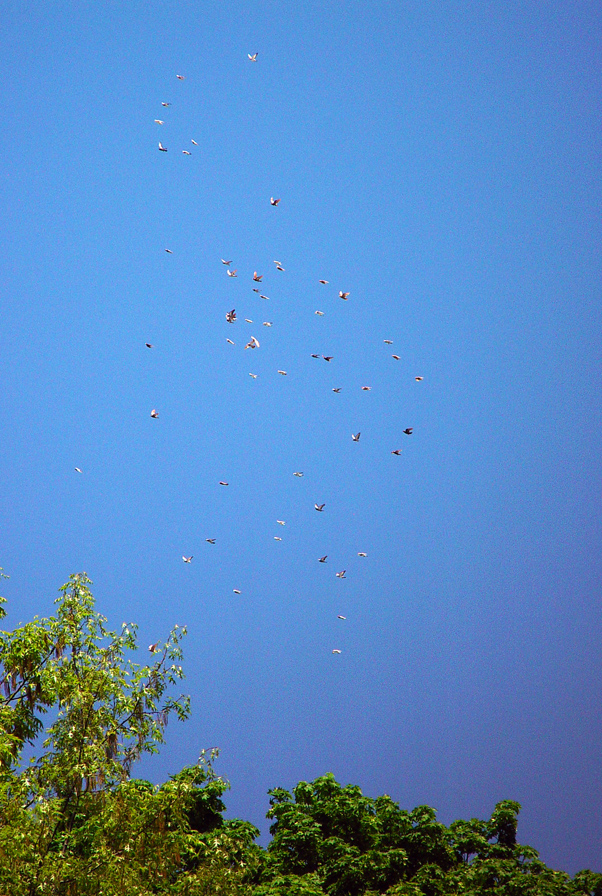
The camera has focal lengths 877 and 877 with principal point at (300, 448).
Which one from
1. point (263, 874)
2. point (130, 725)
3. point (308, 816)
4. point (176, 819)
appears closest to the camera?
point (176, 819)

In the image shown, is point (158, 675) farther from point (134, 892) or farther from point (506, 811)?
point (506, 811)

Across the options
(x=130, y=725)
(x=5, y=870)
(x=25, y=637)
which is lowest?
(x=5, y=870)

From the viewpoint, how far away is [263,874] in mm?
14398

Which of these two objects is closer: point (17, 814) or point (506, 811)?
point (17, 814)

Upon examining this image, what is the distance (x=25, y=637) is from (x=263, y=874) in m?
6.36

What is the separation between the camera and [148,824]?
30.8ft

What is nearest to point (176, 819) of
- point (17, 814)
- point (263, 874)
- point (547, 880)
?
point (17, 814)

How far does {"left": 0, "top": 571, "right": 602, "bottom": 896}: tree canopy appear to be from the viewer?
8.86 metres

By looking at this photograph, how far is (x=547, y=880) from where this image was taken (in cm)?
1331

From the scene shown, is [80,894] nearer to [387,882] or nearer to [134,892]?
[134,892]

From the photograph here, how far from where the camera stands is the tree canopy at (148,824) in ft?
29.1

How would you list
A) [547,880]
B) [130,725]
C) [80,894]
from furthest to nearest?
1. [547,880]
2. [130,725]
3. [80,894]

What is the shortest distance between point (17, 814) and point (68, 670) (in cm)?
186

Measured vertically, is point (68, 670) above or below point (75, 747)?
above
